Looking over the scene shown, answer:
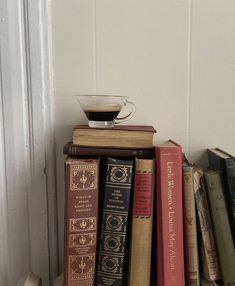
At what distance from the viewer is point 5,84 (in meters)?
0.71

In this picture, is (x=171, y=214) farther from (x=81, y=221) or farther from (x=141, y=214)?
(x=81, y=221)

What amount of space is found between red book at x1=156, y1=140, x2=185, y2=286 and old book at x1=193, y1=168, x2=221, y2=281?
4 centimetres

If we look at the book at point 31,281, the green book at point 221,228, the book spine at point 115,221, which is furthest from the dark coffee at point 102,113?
the book at point 31,281

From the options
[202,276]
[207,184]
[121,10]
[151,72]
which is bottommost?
[202,276]

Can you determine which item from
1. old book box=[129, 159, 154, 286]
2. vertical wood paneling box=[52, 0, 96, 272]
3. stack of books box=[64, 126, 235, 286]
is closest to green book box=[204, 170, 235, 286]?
stack of books box=[64, 126, 235, 286]

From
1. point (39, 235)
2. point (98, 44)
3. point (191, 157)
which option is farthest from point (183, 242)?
point (98, 44)

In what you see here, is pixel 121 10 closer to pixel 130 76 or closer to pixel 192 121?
pixel 130 76

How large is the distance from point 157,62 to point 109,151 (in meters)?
0.23

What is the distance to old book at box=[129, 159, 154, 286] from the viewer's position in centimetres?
60

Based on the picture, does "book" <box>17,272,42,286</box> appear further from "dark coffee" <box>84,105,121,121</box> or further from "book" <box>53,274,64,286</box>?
"dark coffee" <box>84,105,121,121</box>

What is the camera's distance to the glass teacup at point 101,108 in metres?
0.67

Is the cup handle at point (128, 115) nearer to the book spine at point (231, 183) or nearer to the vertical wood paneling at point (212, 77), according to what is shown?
the vertical wood paneling at point (212, 77)

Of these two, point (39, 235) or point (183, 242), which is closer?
point (183, 242)

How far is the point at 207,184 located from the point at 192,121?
17 centimetres
